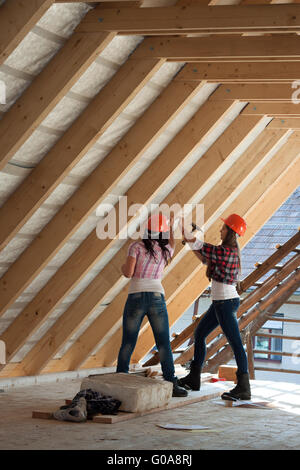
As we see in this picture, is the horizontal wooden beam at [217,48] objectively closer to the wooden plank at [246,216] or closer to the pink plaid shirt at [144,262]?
the pink plaid shirt at [144,262]

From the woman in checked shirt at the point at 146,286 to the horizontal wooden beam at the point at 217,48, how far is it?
1.20 metres

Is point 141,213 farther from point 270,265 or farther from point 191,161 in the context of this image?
point 270,265

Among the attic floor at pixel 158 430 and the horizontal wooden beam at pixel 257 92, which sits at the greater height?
the horizontal wooden beam at pixel 257 92

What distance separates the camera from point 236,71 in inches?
221

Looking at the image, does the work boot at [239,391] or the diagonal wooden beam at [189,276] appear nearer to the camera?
the work boot at [239,391]

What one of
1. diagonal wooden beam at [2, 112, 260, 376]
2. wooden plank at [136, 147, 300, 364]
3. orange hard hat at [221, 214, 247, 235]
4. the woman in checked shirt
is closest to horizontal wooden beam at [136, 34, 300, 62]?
the woman in checked shirt

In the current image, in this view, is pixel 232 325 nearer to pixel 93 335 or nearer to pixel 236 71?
pixel 236 71

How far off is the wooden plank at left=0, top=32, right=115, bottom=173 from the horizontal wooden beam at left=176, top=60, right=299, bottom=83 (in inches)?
53.0

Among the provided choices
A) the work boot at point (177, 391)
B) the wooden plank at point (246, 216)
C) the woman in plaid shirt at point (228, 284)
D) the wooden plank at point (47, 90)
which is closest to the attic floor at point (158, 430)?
the work boot at point (177, 391)

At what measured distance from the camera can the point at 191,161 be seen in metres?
6.71

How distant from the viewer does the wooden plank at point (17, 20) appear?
365cm

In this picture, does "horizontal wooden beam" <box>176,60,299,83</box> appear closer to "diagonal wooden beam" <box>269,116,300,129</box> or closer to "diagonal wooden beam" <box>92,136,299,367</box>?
"diagonal wooden beam" <box>269,116,300,129</box>

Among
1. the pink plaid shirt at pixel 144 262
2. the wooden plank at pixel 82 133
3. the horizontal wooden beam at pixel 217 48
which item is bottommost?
the pink plaid shirt at pixel 144 262

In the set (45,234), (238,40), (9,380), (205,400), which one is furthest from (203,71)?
(9,380)
